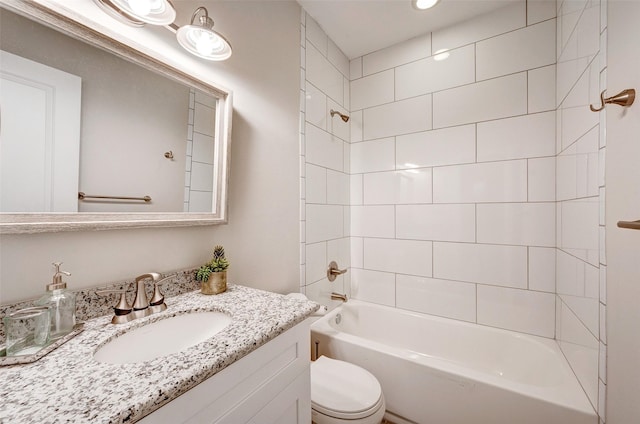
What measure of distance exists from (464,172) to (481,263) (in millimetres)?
624

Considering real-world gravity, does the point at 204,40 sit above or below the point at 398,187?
above

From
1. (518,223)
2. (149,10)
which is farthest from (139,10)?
(518,223)

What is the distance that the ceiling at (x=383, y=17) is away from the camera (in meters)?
1.66

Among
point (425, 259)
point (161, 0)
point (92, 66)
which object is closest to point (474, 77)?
point (425, 259)

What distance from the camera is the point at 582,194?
112cm

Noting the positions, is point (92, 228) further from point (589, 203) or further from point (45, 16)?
point (589, 203)

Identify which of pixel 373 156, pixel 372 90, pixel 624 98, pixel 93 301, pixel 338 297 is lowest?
pixel 338 297

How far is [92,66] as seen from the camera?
2.65 ft

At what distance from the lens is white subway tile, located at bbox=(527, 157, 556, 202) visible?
154 centimetres

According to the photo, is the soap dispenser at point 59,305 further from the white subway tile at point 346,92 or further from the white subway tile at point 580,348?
the white subway tile at point 346,92

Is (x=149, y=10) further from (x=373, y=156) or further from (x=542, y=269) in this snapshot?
(x=542, y=269)

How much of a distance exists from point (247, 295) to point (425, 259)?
1.39m

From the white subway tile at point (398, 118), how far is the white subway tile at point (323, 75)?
0.30 meters

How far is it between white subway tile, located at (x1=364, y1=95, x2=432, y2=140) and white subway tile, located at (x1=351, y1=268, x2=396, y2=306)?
1131mm
